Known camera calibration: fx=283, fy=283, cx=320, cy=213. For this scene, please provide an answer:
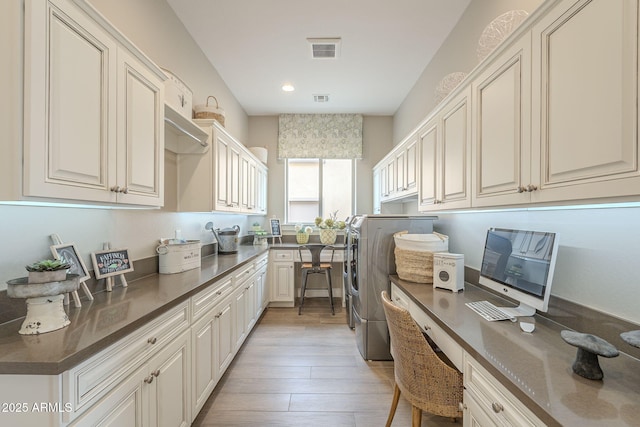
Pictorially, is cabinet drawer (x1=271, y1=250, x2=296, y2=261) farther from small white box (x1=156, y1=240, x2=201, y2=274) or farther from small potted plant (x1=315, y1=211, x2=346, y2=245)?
small white box (x1=156, y1=240, x2=201, y2=274)

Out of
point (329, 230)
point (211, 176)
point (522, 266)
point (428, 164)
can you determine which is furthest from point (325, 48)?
point (522, 266)

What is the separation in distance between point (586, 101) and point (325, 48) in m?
2.55

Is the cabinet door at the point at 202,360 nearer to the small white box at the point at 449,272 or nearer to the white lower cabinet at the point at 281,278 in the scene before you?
the small white box at the point at 449,272

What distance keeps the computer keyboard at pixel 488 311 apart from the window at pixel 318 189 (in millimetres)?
3495

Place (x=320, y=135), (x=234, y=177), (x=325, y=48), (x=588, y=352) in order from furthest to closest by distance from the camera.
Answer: (x=320, y=135) → (x=234, y=177) → (x=325, y=48) → (x=588, y=352)

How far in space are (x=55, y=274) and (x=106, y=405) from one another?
1.68ft

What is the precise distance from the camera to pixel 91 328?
3.54 ft

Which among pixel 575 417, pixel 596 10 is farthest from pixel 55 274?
pixel 596 10

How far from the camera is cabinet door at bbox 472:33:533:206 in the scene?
1200 millimetres

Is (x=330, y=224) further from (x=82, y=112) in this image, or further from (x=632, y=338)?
(x=632, y=338)

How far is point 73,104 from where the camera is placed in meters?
1.11

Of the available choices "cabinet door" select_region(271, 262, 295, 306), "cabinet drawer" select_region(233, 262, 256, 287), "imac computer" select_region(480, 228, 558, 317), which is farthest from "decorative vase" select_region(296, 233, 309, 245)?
"imac computer" select_region(480, 228, 558, 317)

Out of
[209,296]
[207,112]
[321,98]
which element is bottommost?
[209,296]

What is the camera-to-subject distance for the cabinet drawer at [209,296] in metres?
1.75
